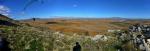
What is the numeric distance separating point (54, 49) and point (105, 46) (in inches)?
205

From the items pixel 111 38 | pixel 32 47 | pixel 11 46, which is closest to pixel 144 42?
pixel 111 38

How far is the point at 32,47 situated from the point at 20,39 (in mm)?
1226

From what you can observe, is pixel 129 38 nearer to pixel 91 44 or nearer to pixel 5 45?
pixel 91 44

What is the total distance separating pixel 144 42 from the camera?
2659 centimetres

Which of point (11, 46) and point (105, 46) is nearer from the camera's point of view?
point (11, 46)

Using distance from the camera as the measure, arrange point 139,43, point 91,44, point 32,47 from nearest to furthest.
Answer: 1. point 32,47
2. point 91,44
3. point 139,43

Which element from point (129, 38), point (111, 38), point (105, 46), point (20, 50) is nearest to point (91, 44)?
point (105, 46)

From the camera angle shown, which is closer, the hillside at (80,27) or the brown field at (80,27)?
the brown field at (80,27)

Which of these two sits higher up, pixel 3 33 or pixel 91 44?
pixel 3 33

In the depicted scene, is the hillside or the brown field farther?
the hillside

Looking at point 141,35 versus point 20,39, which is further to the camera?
point 141,35

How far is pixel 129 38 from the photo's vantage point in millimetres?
27188

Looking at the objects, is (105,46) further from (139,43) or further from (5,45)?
(5,45)

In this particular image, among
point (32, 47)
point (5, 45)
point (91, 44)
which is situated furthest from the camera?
point (91, 44)
